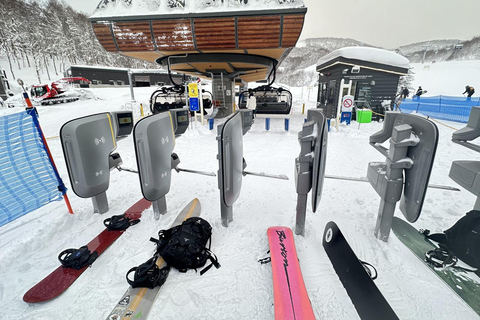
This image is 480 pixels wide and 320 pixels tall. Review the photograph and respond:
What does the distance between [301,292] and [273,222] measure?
115 centimetres

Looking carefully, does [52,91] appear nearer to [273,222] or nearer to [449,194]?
[273,222]

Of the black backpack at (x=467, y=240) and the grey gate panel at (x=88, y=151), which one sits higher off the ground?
the grey gate panel at (x=88, y=151)

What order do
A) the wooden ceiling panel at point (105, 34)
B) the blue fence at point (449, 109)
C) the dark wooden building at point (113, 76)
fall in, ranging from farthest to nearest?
1. the dark wooden building at point (113, 76)
2. the blue fence at point (449, 109)
3. the wooden ceiling panel at point (105, 34)

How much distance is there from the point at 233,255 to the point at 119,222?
158 cm

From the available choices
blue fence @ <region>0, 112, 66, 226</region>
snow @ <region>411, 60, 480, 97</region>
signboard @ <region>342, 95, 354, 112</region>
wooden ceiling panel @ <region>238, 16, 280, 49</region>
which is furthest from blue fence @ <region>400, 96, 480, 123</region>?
snow @ <region>411, 60, 480, 97</region>

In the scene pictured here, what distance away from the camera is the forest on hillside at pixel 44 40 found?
3666 centimetres

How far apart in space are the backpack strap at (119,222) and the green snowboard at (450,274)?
3390mm

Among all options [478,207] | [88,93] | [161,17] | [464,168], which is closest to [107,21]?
[161,17]

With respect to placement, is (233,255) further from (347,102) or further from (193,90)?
(347,102)

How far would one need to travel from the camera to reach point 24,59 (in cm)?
4150

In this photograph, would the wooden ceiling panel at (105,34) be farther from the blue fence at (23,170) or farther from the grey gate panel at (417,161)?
the grey gate panel at (417,161)

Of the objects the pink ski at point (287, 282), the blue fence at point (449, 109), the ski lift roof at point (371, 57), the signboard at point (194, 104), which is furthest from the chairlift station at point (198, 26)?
the blue fence at point (449, 109)

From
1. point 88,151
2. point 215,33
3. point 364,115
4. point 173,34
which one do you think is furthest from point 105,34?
point 364,115

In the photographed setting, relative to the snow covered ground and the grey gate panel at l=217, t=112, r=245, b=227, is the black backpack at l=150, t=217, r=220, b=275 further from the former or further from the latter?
the grey gate panel at l=217, t=112, r=245, b=227
